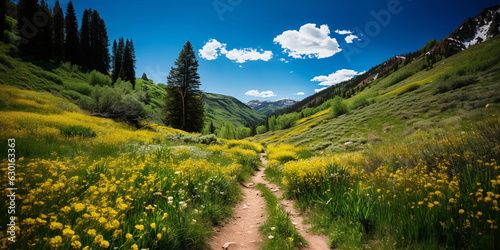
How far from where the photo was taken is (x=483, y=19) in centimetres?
18750

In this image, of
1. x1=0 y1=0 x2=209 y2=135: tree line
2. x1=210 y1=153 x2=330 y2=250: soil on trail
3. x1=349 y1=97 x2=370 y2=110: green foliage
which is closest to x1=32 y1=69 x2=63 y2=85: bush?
x1=0 y1=0 x2=209 y2=135: tree line

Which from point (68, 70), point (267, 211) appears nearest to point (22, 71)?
point (68, 70)

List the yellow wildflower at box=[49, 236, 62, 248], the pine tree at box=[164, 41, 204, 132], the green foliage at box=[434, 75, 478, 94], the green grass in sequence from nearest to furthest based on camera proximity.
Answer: the yellow wildflower at box=[49, 236, 62, 248] < the green grass < the green foliage at box=[434, 75, 478, 94] < the pine tree at box=[164, 41, 204, 132]

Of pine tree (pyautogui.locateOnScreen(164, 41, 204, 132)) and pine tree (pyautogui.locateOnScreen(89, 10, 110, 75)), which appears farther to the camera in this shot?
pine tree (pyautogui.locateOnScreen(89, 10, 110, 75))

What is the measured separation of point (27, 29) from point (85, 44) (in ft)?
39.8

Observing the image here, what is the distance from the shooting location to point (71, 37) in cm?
5634

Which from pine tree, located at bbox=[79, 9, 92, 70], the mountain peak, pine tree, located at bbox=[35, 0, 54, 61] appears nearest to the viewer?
pine tree, located at bbox=[35, 0, 54, 61]

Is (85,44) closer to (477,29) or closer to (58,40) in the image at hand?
(58,40)

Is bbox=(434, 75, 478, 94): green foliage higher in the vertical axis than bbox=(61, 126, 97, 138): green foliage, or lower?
higher

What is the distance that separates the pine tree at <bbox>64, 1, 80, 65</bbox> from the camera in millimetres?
55750

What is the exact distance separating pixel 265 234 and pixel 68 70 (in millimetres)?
67826

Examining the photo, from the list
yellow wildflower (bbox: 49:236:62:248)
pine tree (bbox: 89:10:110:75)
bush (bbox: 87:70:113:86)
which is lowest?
yellow wildflower (bbox: 49:236:62:248)

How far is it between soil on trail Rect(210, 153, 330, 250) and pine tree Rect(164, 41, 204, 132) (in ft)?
93.7

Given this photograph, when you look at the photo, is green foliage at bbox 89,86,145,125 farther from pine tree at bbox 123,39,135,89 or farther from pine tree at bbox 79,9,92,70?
pine tree at bbox 123,39,135,89
